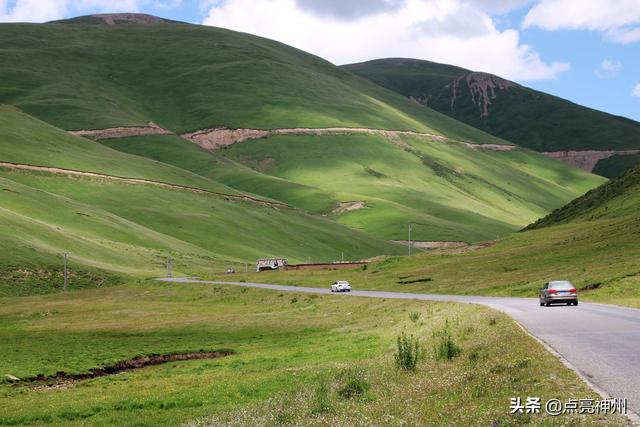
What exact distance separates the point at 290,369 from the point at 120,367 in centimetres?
1255

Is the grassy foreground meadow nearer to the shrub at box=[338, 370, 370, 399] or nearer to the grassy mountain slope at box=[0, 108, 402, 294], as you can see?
the shrub at box=[338, 370, 370, 399]

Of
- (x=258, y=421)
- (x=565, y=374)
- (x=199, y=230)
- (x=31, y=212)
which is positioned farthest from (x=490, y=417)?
(x=199, y=230)

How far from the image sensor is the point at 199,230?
193 m

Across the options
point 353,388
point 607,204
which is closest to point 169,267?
point 607,204

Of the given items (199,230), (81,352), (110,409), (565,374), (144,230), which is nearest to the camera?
(565,374)

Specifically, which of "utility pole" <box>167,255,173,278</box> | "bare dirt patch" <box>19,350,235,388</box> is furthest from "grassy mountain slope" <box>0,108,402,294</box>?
"bare dirt patch" <box>19,350,235,388</box>

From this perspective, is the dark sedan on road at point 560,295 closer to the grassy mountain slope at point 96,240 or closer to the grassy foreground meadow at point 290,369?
the grassy foreground meadow at point 290,369

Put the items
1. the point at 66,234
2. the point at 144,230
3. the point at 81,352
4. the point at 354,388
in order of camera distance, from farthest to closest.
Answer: the point at 144,230 < the point at 66,234 < the point at 81,352 < the point at 354,388

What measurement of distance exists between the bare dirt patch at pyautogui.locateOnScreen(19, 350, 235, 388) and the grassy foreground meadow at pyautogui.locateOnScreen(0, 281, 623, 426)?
66 cm

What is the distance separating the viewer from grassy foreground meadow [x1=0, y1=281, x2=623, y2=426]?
18.7 m

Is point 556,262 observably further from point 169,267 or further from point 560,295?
point 169,267

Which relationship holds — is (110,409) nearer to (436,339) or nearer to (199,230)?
(436,339)

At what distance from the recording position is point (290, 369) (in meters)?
33.9

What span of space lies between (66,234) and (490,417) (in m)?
134
